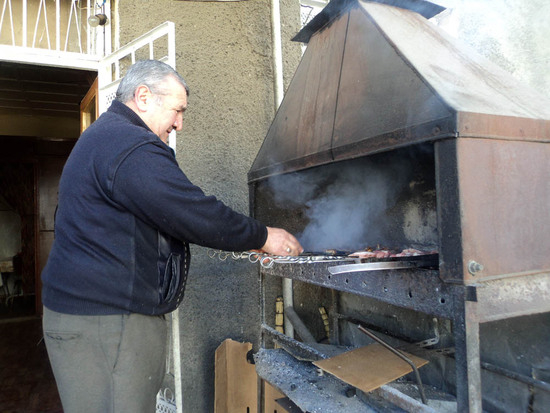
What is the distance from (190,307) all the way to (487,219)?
222 centimetres

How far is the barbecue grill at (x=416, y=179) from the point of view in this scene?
1277 mm

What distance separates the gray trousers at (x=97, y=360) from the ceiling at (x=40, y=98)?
3.19m

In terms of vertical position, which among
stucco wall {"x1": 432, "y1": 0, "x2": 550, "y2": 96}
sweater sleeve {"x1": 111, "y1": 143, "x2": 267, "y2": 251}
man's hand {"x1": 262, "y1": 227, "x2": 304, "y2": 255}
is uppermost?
stucco wall {"x1": 432, "y1": 0, "x2": 550, "y2": 96}

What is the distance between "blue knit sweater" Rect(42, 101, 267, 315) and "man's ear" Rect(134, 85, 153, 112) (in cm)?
22

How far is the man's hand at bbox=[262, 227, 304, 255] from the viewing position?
6.16 feet

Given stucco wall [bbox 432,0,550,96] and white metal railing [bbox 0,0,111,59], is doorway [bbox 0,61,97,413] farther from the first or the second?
stucco wall [bbox 432,0,550,96]

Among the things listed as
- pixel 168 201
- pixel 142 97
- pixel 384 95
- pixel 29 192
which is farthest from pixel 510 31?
pixel 29 192

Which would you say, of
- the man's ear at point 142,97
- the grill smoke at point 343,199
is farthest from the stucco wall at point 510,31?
the man's ear at point 142,97

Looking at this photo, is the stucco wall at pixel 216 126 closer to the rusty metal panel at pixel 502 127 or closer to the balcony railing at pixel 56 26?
the balcony railing at pixel 56 26

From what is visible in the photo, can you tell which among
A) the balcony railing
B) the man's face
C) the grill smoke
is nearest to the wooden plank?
the grill smoke

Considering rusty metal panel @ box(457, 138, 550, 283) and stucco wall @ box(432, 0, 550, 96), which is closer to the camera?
rusty metal panel @ box(457, 138, 550, 283)

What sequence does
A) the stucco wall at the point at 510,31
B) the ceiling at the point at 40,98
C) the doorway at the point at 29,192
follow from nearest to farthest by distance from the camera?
the stucco wall at the point at 510,31, the doorway at the point at 29,192, the ceiling at the point at 40,98

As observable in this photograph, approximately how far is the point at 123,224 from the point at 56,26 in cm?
248

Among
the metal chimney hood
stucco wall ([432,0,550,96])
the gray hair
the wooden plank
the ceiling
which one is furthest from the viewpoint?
the ceiling
